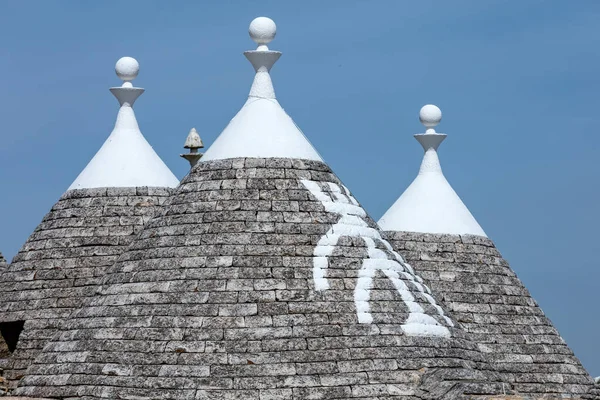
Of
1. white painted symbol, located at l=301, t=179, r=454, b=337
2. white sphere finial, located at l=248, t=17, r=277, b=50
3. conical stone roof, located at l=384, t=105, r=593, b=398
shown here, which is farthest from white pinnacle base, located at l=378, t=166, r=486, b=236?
white sphere finial, located at l=248, t=17, r=277, b=50

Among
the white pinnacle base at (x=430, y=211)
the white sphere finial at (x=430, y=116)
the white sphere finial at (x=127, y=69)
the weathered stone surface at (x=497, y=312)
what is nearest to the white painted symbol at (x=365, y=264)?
the weathered stone surface at (x=497, y=312)

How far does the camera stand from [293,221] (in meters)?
24.6

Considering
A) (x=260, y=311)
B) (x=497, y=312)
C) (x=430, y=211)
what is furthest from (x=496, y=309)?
(x=260, y=311)

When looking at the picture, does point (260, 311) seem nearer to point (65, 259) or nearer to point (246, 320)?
point (246, 320)

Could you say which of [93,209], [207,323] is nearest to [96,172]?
[93,209]

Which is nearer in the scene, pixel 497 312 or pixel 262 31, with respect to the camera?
pixel 262 31

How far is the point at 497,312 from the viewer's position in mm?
29578

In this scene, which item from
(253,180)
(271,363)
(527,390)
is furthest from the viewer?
(527,390)

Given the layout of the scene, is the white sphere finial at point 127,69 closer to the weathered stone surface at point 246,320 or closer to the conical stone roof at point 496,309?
the conical stone roof at point 496,309

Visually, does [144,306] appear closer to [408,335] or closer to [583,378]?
[408,335]

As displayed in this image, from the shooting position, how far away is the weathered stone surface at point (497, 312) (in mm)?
29062

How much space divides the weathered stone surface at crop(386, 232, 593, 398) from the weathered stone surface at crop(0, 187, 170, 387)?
13.8ft

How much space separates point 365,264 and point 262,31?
3752 millimetres

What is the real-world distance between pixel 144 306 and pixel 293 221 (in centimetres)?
222
